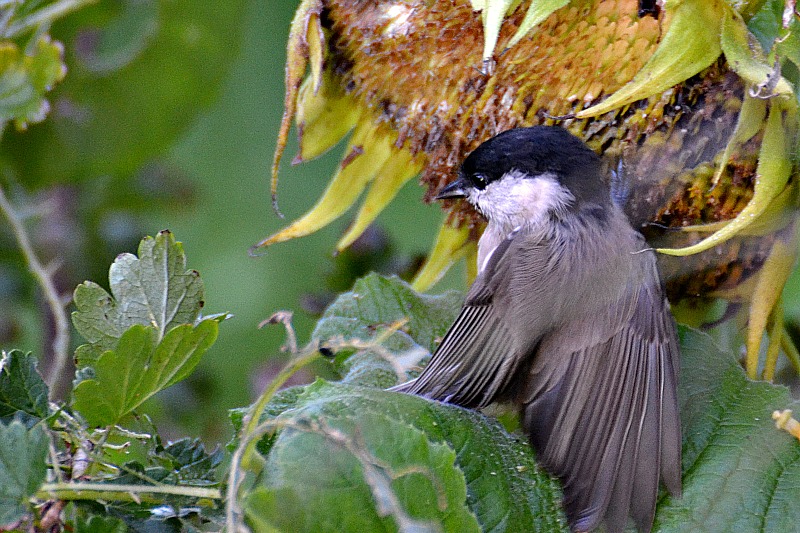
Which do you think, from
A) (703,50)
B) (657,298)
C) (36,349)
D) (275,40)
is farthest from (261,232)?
(703,50)

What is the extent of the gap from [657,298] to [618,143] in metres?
0.22

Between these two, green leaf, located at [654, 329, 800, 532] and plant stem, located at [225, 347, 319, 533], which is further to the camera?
green leaf, located at [654, 329, 800, 532]

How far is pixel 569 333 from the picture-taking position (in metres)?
1.32

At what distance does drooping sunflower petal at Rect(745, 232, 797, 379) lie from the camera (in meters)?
1.20

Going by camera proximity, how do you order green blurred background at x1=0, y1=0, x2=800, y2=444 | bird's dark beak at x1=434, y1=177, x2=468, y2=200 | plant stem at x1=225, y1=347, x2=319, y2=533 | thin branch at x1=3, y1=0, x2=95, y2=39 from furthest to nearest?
green blurred background at x1=0, y1=0, x2=800, y2=444 < thin branch at x1=3, y1=0, x2=95, y2=39 < bird's dark beak at x1=434, y1=177, x2=468, y2=200 < plant stem at x1=225, y1=347, x2=319, y2=533

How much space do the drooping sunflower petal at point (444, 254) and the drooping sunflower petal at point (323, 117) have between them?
225 millimetres

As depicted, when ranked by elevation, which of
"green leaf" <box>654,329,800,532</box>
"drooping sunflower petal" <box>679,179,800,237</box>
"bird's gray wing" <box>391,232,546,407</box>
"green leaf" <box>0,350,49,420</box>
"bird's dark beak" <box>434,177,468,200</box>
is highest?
"bird's dark beak" <box>434,177,468,200</box>

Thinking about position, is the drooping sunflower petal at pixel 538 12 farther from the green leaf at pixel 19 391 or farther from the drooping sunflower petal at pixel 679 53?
the green leaf at pixel 19 391

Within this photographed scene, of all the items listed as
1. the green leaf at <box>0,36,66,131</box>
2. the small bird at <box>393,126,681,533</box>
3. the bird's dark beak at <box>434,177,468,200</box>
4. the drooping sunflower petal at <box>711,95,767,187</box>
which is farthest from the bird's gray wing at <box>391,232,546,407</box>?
the green leaf at <box>0,36,66,131</box>

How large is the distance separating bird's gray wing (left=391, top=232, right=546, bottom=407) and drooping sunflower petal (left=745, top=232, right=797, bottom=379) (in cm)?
29

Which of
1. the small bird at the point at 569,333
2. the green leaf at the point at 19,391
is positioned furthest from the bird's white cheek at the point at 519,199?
the green leaf at the point at 19,391

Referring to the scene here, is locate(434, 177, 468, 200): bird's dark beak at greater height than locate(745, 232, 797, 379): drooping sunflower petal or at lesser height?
greater

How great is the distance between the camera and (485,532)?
3.29 ft

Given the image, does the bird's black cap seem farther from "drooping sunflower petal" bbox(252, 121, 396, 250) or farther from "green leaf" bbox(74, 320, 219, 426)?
"green leaf" bbox(74, 320, 219, 426)
